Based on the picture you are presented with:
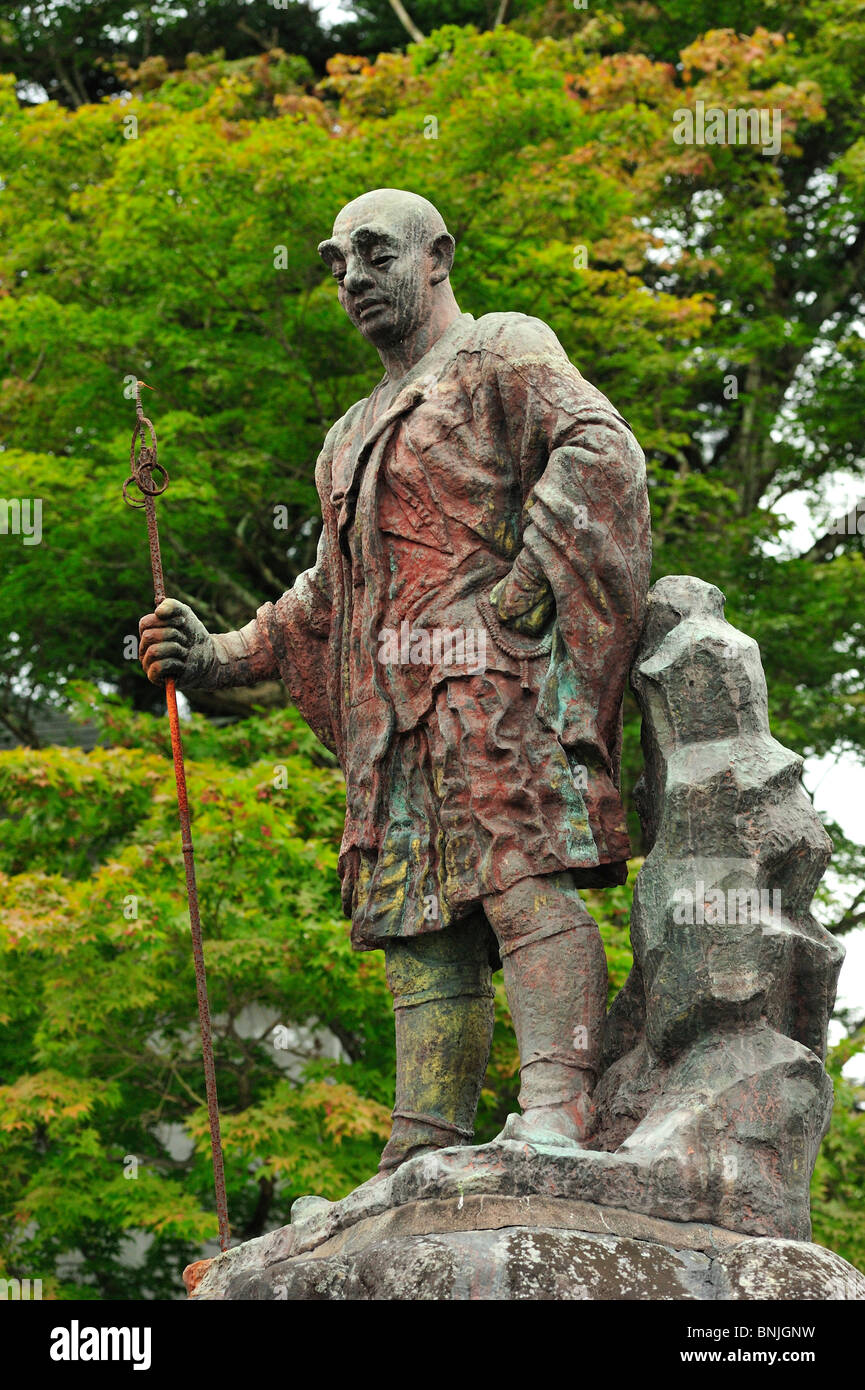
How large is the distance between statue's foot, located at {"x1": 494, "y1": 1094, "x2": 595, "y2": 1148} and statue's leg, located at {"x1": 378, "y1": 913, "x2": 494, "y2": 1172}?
0.40 meters

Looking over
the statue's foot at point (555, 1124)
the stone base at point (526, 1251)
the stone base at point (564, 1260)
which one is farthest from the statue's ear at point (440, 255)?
the stone base at point (564, 1260)

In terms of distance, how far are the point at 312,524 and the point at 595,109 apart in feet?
13.5

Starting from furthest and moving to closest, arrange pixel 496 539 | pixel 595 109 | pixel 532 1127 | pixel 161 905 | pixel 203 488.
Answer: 1. pixel 595 109
2. pixel 203 488
3. pixel 161 905
4. pixel 496 539
5. pixel 532 1127

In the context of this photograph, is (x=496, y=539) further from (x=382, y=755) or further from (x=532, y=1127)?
(x=532, y=1127)

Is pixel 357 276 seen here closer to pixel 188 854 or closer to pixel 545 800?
pixel 545 800

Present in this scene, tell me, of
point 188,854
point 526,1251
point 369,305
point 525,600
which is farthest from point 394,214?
point 526,1251

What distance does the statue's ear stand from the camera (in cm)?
599

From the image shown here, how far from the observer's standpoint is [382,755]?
573 centimetres

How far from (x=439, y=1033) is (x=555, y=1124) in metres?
0.57

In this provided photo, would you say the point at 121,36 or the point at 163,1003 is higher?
the point at 121,36

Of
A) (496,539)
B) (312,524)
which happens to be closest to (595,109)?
(312,524)

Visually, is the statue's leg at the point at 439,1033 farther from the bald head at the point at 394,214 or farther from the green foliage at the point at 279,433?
the green foliage at the point at 279,433

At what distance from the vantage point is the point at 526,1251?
4695 millimetres
